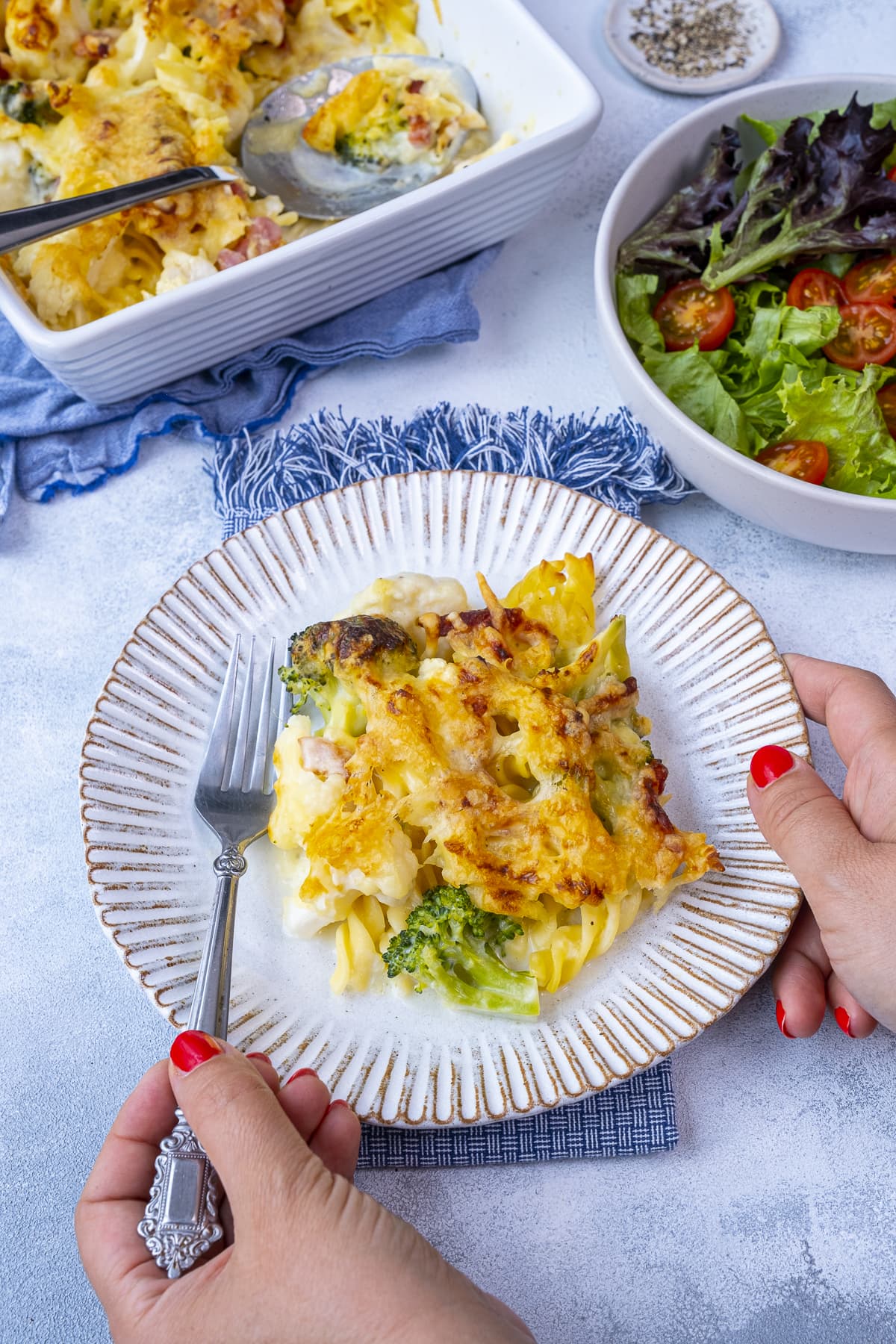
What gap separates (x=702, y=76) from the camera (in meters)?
3.41

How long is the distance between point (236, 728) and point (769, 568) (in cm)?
133

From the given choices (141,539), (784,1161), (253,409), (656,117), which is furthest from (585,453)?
(784,1161)

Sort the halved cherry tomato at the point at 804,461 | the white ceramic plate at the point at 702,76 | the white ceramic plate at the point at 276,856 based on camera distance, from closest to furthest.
A: the white ceramic plate at the point at 276,856 → the halved cherry tomato at the point at 804,461 → the white ceramic plate at the point at 702,76

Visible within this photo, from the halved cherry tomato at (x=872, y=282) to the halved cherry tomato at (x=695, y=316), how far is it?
29 centimetres

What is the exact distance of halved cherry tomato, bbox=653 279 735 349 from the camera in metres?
2.68

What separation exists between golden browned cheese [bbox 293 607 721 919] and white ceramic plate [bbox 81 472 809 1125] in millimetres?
160

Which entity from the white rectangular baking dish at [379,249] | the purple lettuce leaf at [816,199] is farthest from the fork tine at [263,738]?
the purple lettuce leaf at [816,199]

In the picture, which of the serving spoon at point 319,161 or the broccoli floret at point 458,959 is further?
the serving spoon at point 319,161

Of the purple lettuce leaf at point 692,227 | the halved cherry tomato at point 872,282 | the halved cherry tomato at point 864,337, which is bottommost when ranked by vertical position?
the halved cherry tomato at point 864,337

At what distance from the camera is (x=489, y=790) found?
6.39 feet

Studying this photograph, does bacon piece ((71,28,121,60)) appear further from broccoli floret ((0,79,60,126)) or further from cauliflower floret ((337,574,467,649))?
cauliflower floret ((337,574,467,649))

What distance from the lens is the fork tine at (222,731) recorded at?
2.15 meters

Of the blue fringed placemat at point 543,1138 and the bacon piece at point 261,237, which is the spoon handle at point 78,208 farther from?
the blue fringed placemat at point 543,1138

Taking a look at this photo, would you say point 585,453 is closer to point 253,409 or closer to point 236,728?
point 253,409
